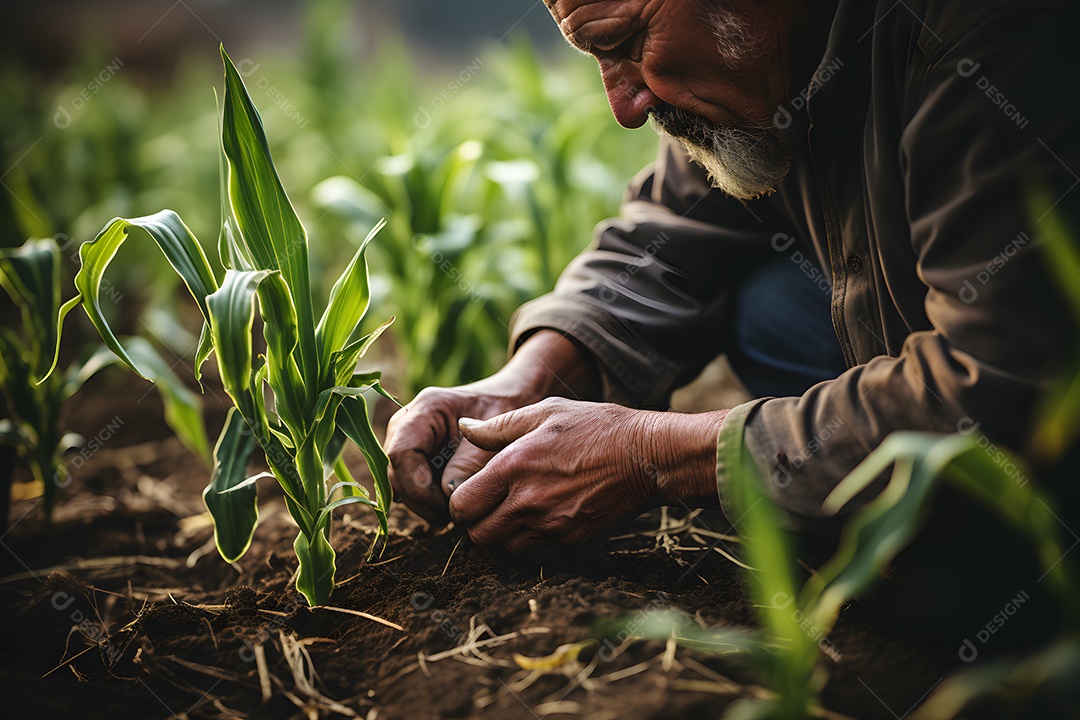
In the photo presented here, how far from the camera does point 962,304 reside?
0.92 metres

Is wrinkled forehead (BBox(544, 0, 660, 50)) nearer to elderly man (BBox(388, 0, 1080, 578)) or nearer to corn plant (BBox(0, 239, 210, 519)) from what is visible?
elderly man (BBox(388, 0, 1080, 578))

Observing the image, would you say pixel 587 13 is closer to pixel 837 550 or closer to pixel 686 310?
pixel 686 310

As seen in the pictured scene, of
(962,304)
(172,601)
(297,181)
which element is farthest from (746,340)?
(297,181)

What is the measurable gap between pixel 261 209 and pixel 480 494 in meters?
0.50

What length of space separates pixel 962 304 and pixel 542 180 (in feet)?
4.81

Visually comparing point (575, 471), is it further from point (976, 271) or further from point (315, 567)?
point (976, 271)

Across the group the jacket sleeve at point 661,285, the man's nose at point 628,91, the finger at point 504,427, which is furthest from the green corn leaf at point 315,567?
the man's nose at point 628,91

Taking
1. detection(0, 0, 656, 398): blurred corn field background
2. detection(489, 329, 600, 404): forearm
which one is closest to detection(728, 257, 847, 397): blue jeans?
detection(489, 329, 600, 404): forearm

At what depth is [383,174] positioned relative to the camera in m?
1.97

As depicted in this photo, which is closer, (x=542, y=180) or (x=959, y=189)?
(x=959, y=189)

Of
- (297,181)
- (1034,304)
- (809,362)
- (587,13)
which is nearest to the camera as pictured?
(1034,304)

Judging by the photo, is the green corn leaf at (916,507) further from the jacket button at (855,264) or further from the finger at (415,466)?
the finger at (415,466)

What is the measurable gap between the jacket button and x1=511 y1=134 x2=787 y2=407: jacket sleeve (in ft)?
1.06

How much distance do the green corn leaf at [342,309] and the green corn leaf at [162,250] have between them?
0.51 ft
